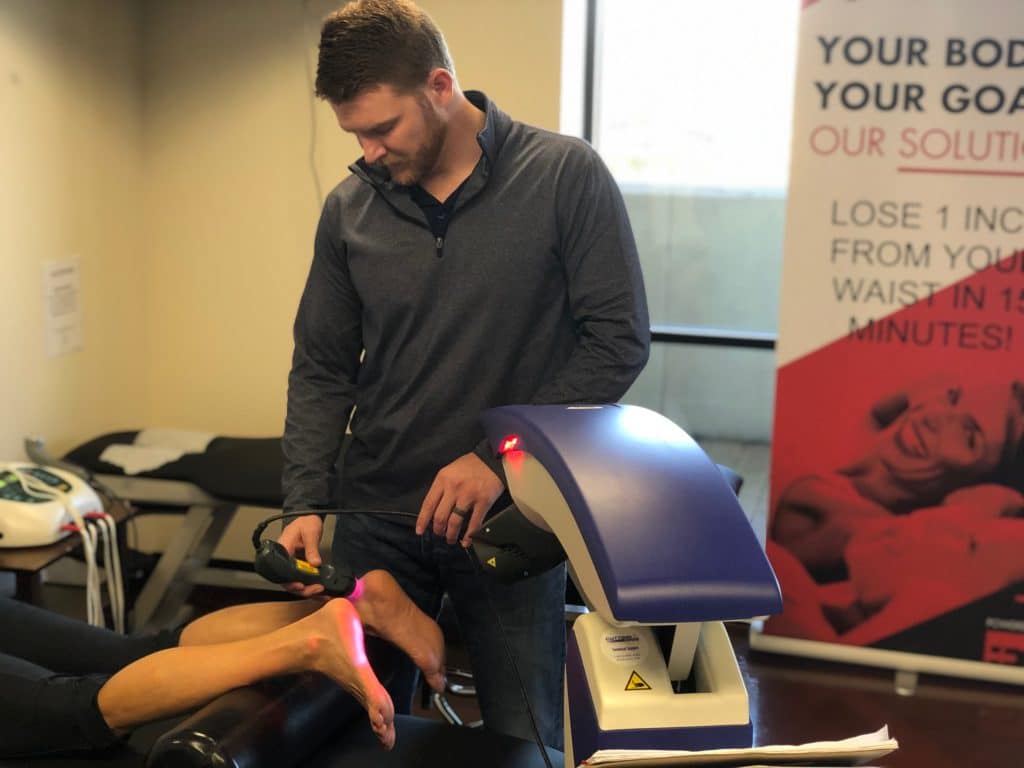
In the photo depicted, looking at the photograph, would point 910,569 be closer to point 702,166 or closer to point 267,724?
point 702,166

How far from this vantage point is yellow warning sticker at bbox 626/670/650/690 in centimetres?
115

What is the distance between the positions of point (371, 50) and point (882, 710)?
83.4 inches

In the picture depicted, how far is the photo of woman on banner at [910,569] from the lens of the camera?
9.64 feet

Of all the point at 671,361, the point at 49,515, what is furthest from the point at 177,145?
the point at 671,361

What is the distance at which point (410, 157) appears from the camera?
1688 mm

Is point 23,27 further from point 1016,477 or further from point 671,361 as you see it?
point 1016,477

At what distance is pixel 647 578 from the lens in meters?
1.07

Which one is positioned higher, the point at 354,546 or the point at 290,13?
the point at 290,13

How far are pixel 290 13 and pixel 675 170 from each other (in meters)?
1.18

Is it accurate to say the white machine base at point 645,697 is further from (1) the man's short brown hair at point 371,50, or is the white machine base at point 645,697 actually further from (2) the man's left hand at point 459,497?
(1) the man's short brown hair at point 371,50

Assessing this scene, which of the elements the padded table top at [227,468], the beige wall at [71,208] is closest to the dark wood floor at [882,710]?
the padded table top at [227,468]

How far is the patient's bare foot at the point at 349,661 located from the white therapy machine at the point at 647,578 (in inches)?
13.9

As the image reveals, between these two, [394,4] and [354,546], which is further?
[354,546]

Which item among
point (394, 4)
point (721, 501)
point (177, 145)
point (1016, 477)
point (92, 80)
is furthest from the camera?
point (177, 145)
